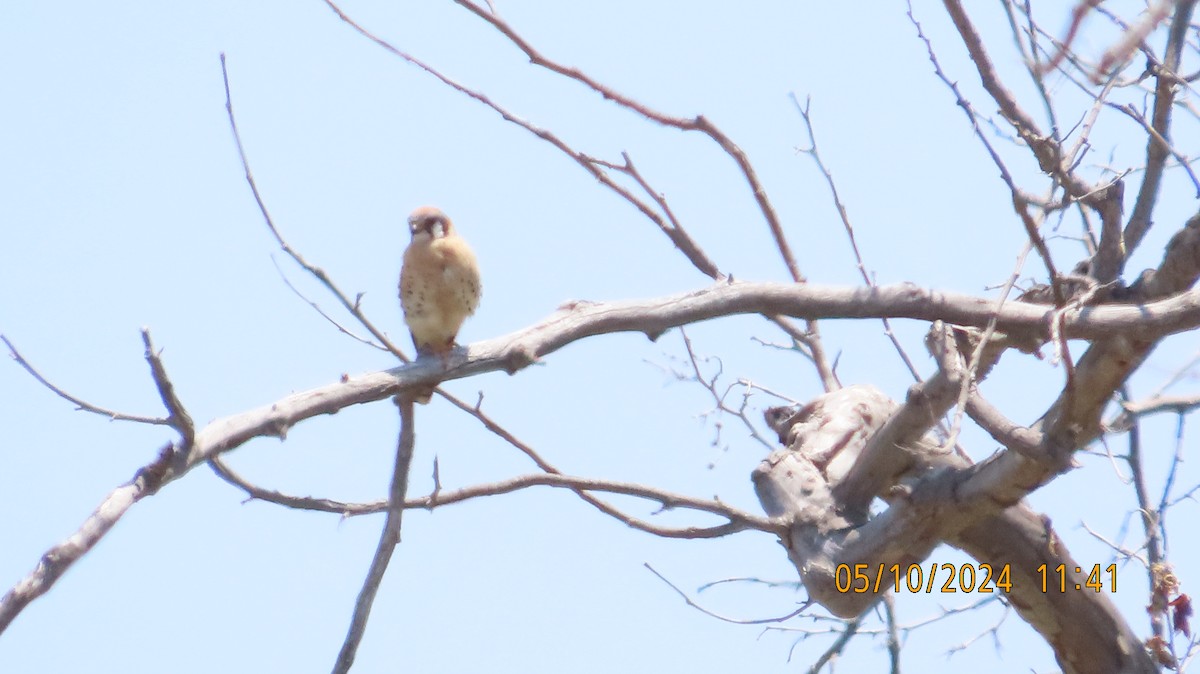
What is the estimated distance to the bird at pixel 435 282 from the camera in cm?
457

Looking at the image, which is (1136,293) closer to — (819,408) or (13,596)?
(819,408)

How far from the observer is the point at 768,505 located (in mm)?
3387

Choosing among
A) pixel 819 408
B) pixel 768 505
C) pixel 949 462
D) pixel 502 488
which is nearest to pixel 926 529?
pixel 949 462

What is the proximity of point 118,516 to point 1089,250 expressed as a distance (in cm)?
306

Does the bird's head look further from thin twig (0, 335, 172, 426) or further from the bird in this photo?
thin twig (0, 335, 172, 426)

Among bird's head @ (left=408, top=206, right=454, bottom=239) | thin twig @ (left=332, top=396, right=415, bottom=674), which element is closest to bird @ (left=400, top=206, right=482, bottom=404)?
bird's head @ (left=408, top=206, right=454, bottom=239)

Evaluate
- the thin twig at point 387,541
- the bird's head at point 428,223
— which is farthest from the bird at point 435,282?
the thin twig at point 387,541

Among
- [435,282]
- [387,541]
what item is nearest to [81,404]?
[387,541]

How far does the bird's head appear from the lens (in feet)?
15.6

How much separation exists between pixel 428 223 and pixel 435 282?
312mm

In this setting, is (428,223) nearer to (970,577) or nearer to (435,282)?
(435,282)

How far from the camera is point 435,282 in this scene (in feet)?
15.1

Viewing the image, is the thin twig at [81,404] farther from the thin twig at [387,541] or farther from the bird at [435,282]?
the bird at [435,282]

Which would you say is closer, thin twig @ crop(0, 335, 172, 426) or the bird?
thin twig @ crop(0, 335, 172, 426)
